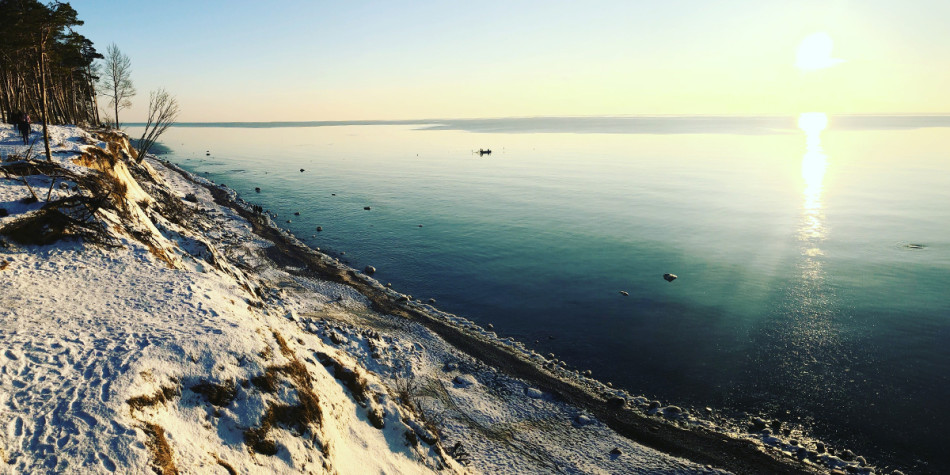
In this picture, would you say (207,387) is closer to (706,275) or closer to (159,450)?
(159,450)

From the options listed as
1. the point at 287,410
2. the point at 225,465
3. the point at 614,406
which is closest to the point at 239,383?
the point at 287,410

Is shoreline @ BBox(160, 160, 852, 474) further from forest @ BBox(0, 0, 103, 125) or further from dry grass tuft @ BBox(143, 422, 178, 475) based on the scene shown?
forest @ BBox(0, 0, 103, 125)

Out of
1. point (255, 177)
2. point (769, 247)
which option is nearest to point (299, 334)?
point (769, 247)

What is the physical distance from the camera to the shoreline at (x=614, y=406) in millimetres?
18203

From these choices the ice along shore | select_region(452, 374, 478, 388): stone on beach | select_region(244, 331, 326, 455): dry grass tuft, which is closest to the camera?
the ice along shore

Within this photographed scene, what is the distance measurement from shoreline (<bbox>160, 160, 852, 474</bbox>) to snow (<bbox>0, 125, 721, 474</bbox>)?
0.98 meters

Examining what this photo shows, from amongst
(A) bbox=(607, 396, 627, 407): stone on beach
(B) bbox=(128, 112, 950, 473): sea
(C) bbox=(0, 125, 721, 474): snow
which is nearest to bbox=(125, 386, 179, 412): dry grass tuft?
(C) bbox=(0, 125, 721, 474): snow

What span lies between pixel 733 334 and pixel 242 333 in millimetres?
27165

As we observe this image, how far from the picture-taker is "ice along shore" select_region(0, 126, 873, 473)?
31.6 feet

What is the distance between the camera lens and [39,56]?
21.5m

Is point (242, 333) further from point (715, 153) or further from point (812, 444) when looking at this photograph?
point (715, 153)

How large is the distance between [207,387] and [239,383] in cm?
76

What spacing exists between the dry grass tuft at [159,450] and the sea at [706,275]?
787 inches

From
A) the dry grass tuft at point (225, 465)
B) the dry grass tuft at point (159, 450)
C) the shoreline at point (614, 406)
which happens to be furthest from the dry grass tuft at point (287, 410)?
the shoreline at point (614, 406)
